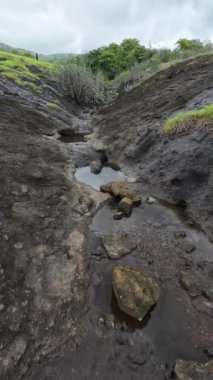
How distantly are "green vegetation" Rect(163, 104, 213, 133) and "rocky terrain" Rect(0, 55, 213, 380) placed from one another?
10.5 inches

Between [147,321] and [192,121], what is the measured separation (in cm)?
525

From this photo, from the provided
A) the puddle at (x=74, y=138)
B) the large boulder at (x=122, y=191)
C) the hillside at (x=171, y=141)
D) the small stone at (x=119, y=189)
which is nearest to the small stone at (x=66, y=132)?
the puddle at (x=74, y=138)

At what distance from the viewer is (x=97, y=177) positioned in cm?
719

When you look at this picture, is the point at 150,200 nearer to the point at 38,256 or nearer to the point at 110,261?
the point at 110,261

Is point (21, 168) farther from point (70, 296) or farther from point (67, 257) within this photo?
point (70, 296)

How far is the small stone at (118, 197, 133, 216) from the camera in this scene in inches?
211

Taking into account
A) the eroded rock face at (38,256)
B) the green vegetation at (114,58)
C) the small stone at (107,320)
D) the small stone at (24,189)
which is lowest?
the small stone at (107,320)

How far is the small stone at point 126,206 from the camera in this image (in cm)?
537

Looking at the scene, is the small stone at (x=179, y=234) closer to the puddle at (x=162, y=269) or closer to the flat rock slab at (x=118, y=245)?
the puddle at (x=162, y=269)

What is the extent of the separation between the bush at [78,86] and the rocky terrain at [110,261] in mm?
10901

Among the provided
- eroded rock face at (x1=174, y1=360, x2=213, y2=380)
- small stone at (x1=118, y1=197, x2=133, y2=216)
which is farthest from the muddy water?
small stone at (x1=118, y1=197, x2=133, y2=216)

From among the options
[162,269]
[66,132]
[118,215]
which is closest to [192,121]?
[118,215]

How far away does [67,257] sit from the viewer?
13.4ft

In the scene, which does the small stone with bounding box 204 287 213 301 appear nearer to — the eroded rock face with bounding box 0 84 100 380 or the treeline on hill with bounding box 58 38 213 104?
the eroded rock face with bounding box 0 84 100 380
